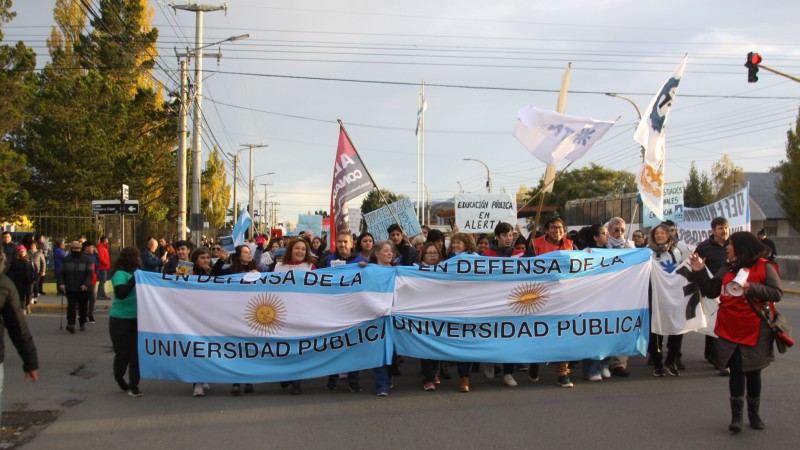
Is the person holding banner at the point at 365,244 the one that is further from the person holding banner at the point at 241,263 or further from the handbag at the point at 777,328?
the handbag at the point at 777,328

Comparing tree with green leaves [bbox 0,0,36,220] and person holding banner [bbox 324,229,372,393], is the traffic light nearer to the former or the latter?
person holding banner [bbox 324,229,372,393]

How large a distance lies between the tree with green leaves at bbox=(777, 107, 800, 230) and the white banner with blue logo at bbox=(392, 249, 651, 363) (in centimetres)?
3675

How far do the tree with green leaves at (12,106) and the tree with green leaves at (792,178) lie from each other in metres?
38.3

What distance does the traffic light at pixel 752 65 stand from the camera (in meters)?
16.7

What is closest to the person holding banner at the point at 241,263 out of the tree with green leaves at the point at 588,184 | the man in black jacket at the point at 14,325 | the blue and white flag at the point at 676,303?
the man in black jacket at the point at 14,325

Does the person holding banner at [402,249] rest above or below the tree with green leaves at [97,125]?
below

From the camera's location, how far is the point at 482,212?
1479cm

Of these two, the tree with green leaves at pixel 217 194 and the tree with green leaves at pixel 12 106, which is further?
the tree with green leaves at pixel 217 194

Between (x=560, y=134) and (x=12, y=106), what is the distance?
2389cm

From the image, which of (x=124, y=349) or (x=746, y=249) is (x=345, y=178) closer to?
(x=124, y=349)

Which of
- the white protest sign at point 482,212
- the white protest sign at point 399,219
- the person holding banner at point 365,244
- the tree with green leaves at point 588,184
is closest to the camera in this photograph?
the person holding banner at point 365,244

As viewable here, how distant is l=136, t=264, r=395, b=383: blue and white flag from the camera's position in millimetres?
7344

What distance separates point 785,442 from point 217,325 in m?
5.44

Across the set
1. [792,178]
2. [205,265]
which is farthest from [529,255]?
[792,178]
